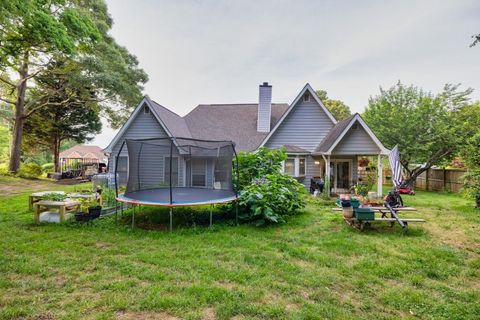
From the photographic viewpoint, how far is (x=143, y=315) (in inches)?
100

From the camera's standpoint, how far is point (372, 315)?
103 inches

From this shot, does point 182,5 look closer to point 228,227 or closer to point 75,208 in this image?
point 75,208

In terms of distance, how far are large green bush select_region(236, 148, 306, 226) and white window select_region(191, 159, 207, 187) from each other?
55.7 inches

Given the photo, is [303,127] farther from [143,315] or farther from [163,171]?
[143,315]

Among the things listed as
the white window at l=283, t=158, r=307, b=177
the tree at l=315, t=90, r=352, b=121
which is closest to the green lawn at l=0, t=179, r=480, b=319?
the white window at l=283, t=158, r=307, b=177

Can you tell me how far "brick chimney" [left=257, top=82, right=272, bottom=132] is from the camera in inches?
571

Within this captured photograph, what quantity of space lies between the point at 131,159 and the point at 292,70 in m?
14.1

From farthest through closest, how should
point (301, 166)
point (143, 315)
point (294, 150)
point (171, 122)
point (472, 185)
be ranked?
point (171, 122)
point (301, 166)
point (294, 150)
point (472, 185)
point (143, 315)

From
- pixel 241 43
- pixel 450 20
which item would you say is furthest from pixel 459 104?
pixel 241 43

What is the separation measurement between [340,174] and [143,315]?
1244cm

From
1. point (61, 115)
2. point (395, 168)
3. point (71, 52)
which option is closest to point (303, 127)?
point (395, 168)

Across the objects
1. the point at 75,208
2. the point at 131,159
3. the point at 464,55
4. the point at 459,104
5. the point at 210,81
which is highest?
the point at 210,81

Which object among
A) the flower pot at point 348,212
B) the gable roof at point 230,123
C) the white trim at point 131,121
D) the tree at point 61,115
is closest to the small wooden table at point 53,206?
the white trim at point 131,121

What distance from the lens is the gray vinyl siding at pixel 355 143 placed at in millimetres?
10875
